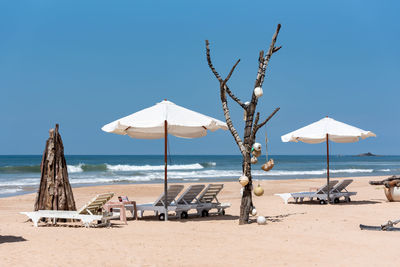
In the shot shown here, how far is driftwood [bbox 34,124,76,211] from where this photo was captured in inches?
389

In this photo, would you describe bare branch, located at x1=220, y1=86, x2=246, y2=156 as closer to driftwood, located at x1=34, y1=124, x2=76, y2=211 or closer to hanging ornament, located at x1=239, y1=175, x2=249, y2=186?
hanging ornament, located at x1=239, y1=175, x2=249, y2=186

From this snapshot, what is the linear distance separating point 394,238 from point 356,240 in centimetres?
61

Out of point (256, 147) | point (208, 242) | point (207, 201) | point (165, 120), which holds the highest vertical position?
point (165, 120)

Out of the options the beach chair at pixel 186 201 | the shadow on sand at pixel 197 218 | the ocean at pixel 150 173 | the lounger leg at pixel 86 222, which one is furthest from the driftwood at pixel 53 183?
the ocean at pixel 150 173

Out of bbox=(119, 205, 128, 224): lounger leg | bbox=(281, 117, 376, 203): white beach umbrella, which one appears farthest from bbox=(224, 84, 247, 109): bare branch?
bbox=(281, 117, 376, 203): white beach umbrella

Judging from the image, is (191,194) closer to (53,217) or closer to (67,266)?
(53,217)

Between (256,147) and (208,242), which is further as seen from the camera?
(256,147)

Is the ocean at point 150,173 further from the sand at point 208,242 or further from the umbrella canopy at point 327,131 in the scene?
the sand at point 208,242

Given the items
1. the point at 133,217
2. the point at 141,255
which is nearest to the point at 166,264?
the point at 141,255

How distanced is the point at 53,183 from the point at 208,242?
390 cm

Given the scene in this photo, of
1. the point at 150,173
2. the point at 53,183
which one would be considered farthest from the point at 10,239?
the point at 150,173

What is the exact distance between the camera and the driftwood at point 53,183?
988cm

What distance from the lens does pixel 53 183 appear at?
9.90 metres

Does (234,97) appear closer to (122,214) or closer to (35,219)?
(122,214)
